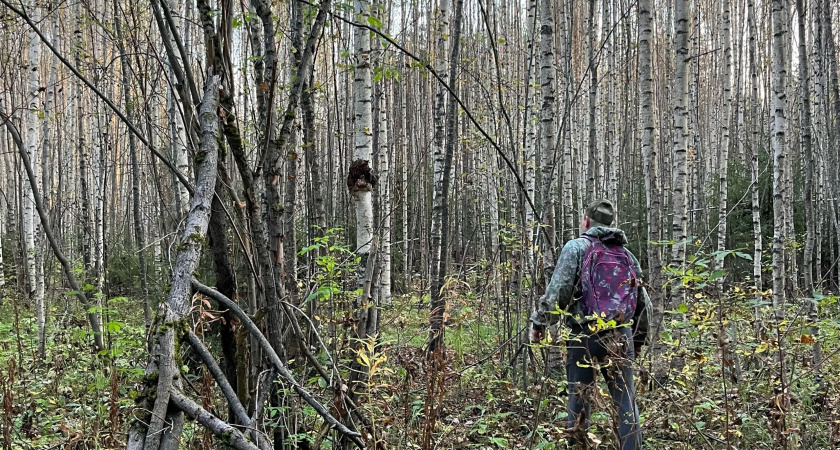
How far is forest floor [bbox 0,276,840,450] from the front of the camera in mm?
2686

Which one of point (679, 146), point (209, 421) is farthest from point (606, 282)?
point (209, 421)

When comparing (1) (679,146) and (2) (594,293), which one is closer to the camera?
(2) (594,293)

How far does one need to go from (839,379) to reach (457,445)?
339cm

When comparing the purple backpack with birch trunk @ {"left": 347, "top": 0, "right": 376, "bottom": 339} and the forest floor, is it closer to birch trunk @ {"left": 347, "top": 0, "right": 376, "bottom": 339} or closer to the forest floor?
the forest floor

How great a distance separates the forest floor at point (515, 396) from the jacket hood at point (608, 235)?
0.56 m

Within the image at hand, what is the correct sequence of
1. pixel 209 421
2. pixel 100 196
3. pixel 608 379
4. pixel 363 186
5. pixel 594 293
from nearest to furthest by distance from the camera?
1. pixel 209 421
2. pixel 608 379
3. pixel 594 293
4. pixel 363 186
5. pixel 100 196

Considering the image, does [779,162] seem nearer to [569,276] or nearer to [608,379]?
[569,276]

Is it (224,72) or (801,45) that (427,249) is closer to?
(801,45)

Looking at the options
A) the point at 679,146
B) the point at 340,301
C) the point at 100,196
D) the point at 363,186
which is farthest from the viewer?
the point at 100,196

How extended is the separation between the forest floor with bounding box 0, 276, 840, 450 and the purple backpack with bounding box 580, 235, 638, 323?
33cm

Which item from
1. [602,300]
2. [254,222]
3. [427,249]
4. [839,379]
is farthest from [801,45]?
[427,249]

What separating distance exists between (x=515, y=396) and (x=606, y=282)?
1.76 m

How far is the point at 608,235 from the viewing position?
3.39 meters

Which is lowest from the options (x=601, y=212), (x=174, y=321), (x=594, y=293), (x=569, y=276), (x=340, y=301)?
(x=340, y=301)
